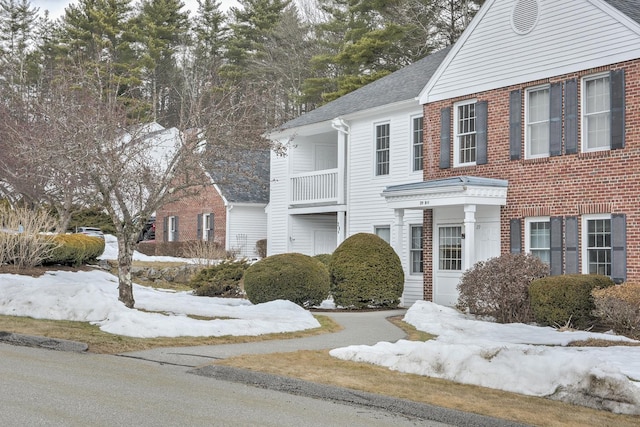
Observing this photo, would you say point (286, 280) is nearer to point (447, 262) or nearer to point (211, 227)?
point (447, 262)

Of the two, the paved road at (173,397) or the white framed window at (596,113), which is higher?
the white framed window at (596,113)

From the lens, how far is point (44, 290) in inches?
695

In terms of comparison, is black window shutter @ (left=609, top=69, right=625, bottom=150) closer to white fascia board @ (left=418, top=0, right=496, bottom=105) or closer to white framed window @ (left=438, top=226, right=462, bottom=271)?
white fascia board @ (left=418, top=0, right=496, bottom=105)

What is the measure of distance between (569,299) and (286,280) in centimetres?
708

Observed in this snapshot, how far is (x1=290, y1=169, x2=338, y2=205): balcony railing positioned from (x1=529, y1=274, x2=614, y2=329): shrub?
1175cm

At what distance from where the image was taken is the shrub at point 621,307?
15.0m

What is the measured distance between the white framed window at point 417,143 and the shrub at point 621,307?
9797mm

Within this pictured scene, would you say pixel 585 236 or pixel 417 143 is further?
pixel 417 143

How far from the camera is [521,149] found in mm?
19750

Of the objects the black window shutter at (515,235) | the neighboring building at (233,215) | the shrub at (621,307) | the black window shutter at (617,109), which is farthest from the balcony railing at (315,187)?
the shrub at (621,307)

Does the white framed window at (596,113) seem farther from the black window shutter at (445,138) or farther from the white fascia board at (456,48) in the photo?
the black window shutter at (445,138)

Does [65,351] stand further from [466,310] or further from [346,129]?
[346,129]

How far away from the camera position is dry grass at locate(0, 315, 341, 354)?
1341 cm

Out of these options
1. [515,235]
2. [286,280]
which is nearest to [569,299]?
[515,235]
